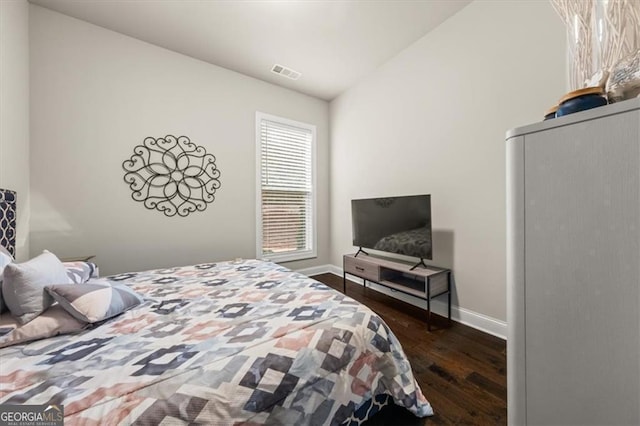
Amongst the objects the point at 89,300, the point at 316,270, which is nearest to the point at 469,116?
the point at 316,270

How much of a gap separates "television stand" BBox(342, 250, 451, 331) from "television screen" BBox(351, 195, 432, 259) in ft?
0.50

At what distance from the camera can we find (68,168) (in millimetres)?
2215

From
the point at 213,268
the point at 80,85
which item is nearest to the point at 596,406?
the point at 213,268

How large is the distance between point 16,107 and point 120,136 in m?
0.67

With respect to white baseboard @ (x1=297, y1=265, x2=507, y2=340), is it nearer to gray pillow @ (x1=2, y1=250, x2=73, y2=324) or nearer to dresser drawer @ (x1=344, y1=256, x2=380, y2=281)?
dresser drawer @ (x1=344, y1=256, x2=380, y2=281)

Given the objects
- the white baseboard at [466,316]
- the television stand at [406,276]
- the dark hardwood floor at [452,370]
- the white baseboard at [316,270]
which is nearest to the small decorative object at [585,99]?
the dark hardwood floor at [452,370]

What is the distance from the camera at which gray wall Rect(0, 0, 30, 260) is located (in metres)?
1.68

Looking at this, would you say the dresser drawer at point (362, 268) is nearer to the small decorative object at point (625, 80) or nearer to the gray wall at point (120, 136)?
the gray wall at point (120, 136)

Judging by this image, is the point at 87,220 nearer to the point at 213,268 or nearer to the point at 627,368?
the point at 213,268

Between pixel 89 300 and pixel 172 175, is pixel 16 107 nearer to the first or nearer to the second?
pixel 172 175

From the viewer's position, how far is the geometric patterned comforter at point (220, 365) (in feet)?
2.34

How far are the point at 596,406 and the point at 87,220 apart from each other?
137 inches

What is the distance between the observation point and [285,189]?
3.58 m

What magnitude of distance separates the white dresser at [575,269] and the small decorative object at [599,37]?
11.8 inches
